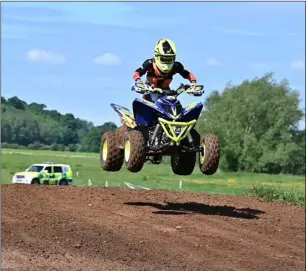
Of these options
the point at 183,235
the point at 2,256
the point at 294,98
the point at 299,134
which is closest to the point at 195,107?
the point at 183,235

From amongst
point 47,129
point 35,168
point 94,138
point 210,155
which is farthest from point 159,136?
point 35,168

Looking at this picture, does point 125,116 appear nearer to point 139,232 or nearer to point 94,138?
point 139,232

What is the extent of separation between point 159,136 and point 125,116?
72cm

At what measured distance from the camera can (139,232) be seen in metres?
12.0

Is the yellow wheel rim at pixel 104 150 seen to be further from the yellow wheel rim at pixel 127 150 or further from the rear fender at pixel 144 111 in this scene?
the rear fender at pixel 144 111

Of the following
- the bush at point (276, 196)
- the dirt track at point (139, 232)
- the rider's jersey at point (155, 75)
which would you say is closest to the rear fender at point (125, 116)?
the rider's jersey at point (155, 75)

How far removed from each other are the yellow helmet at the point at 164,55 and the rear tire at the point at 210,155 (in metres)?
1.30

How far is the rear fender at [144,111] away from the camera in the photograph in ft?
38.0

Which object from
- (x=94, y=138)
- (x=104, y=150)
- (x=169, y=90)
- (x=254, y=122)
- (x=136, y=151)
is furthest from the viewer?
(x=254, y=122)

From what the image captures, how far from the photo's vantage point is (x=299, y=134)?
64438 mm

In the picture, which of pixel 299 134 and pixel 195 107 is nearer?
pixel 195 107

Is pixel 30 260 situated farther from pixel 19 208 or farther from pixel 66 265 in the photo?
A: pixel 19 208

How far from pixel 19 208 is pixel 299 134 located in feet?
176

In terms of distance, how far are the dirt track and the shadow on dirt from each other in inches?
0.8
